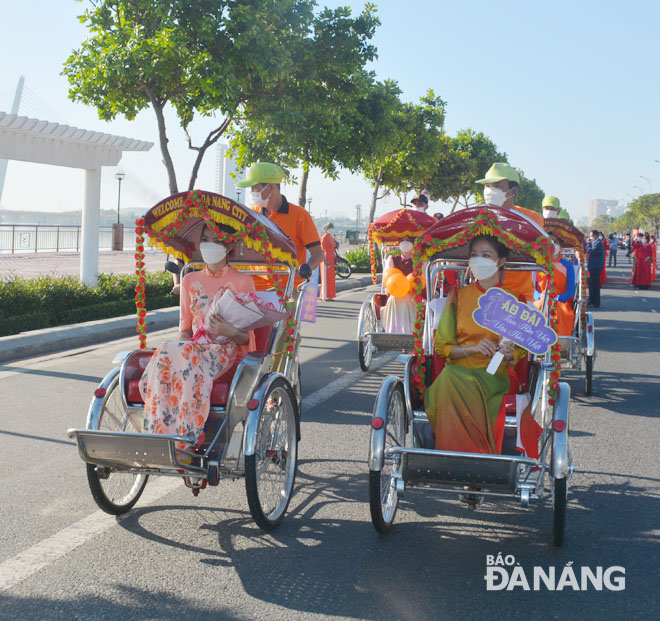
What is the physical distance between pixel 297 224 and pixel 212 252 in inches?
70.6

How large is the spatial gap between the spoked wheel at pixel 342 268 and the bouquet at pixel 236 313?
2290 centimetres

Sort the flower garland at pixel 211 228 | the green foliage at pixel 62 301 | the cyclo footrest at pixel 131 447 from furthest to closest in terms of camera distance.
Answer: the green foliage at pixel 62 301 → the flower garland at pixel 211 228 → the cyclo footrest at pixel 131 447

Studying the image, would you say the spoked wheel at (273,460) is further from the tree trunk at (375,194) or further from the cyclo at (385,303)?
the tree trunk at (375,194)

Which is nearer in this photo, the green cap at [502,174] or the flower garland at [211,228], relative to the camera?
the flower garland at [211,228]

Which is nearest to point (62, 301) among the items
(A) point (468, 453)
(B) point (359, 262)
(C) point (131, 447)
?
(C) point (131, 447)

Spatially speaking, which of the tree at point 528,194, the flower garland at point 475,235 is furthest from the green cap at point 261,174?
the tree at point 528,194

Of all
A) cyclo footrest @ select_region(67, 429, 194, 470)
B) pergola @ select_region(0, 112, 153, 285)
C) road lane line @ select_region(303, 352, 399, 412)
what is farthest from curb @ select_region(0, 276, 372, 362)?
cyclo footrest @ select_region(67, 429, 194, 470)

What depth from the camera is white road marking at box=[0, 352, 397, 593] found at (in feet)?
12.7

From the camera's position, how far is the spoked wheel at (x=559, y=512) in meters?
4.12

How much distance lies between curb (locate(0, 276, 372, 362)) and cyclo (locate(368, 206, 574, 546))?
271 inches

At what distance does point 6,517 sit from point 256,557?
1571 millimetres

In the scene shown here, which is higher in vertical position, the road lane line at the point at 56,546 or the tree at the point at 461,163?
the tree at the point at 461,163

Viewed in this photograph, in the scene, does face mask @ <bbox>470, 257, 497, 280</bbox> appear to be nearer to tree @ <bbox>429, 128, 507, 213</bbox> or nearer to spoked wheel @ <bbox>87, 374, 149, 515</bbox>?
spoked wheel @ <bbox>87, 374, 149, 515</bbox>

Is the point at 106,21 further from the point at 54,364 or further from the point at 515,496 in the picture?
the point at 515,496
